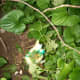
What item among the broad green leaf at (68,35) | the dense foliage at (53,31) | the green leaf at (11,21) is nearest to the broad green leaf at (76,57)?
the dense foliage at (53,31)

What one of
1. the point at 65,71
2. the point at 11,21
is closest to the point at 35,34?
the point at 11,21

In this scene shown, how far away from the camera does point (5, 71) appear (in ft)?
4.35

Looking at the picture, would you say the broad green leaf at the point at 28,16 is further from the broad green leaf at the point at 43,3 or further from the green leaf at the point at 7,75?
the green leaf at the point at 7,75

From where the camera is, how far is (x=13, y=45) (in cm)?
134

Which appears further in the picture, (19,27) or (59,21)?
(19,27)

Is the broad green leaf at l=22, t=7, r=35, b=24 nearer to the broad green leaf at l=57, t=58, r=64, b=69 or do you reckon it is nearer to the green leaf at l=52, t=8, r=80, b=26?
the green leaf at l=52, t=8, r=80, b=26

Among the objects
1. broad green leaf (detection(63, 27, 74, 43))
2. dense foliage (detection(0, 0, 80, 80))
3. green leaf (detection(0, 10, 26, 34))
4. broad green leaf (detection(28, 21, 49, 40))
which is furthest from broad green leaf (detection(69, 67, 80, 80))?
green leaf (detection(0, 10, 26, 34))

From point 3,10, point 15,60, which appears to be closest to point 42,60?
point 15,60

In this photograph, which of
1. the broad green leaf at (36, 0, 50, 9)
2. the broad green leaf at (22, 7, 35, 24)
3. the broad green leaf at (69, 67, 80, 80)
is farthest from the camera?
the broad green leaf at (22, 7, 35, 24)

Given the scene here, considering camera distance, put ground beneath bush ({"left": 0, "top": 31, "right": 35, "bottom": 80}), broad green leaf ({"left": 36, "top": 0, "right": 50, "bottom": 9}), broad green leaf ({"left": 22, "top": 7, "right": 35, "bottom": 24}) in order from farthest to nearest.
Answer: ground beneath bush ({"left": 0, "top": 31, "right": 35, "bottom": 80}) → broad green leaf ({"left": 22, "top": 7, "right": 35, "bottom": 24}) → broad green leaf ({"left": 36, "top": 0, "right": 50, "bottom": 9})

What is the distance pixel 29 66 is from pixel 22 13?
1.07ft

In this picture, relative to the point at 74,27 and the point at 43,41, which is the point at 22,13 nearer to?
the point at 43,41

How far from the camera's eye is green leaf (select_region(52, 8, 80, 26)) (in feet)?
3.15

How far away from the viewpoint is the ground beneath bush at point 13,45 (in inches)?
51.0
